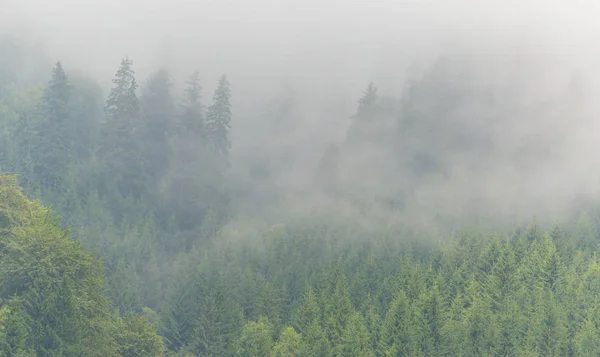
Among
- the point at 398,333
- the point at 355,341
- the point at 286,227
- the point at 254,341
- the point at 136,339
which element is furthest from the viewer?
the point at 286,227

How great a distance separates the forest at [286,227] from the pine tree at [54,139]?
0.33m

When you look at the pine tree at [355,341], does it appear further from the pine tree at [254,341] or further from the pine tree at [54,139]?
the pine tree at [54,139]

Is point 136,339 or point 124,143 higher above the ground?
point 124,143

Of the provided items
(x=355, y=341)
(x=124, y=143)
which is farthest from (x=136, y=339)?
(x=124, y=143)

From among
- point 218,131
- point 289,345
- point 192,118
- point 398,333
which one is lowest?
point 289,345

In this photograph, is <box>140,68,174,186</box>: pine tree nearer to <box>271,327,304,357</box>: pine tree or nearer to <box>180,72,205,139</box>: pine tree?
<box>180,72,205,139</box>: pine tree

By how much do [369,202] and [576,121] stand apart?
Result: 56759mm

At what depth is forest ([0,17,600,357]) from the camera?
61.5 metres

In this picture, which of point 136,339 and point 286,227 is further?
point 286,227

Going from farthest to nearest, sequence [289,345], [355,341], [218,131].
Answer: [218,131] → [289,345] → [355,341]

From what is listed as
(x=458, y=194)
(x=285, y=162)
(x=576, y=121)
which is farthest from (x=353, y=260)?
(x=576, y=121)

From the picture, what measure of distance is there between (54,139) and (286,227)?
1534 inches

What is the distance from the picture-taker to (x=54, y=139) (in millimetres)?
112438

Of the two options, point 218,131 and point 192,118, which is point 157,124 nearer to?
point 192,118
